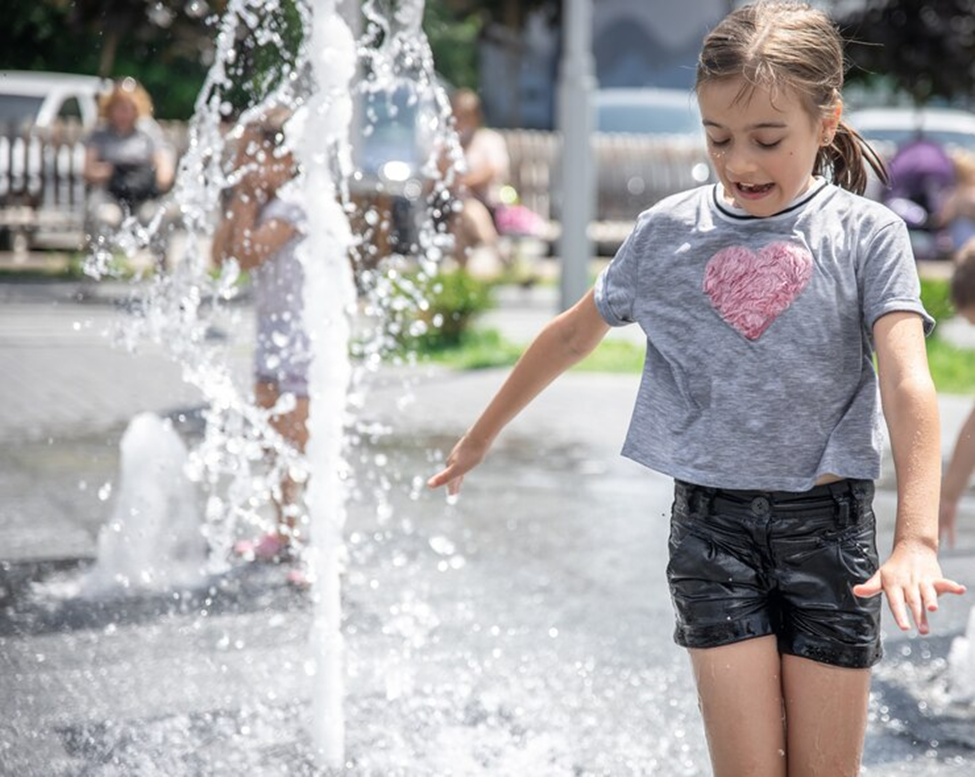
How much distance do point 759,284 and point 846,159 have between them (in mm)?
339

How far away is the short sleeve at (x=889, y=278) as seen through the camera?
7.93ft

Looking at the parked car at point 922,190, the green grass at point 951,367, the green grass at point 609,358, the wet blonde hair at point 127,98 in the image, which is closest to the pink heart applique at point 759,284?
the green grass at point 951,367

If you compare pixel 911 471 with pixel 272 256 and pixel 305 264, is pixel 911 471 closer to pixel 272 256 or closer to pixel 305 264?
pixel 305 264

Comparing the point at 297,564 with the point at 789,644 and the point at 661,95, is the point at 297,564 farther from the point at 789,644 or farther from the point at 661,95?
the point at 661,95

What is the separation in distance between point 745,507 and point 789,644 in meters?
0.22

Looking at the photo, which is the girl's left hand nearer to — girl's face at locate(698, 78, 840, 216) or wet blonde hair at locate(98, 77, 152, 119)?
girl's face at locate(698, 78, 840, 216)

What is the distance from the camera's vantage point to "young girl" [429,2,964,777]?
245 cm

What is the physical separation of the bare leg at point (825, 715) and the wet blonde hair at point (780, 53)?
809 mm

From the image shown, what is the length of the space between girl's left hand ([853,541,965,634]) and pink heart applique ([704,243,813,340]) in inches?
16.7

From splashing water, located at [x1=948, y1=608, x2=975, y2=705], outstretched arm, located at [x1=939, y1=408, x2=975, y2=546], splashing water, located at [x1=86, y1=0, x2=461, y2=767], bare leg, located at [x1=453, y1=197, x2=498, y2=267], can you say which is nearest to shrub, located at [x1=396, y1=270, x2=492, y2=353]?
bare leg, located at [x1=453, y1=197, x2=498, y2=267]

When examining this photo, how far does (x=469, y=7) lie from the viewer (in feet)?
65.1

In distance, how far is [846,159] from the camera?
270cm

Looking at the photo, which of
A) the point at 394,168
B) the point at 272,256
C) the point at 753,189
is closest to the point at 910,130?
the point at 394,168

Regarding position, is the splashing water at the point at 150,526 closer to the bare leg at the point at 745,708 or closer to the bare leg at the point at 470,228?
the bare leg at the point at 745,708
